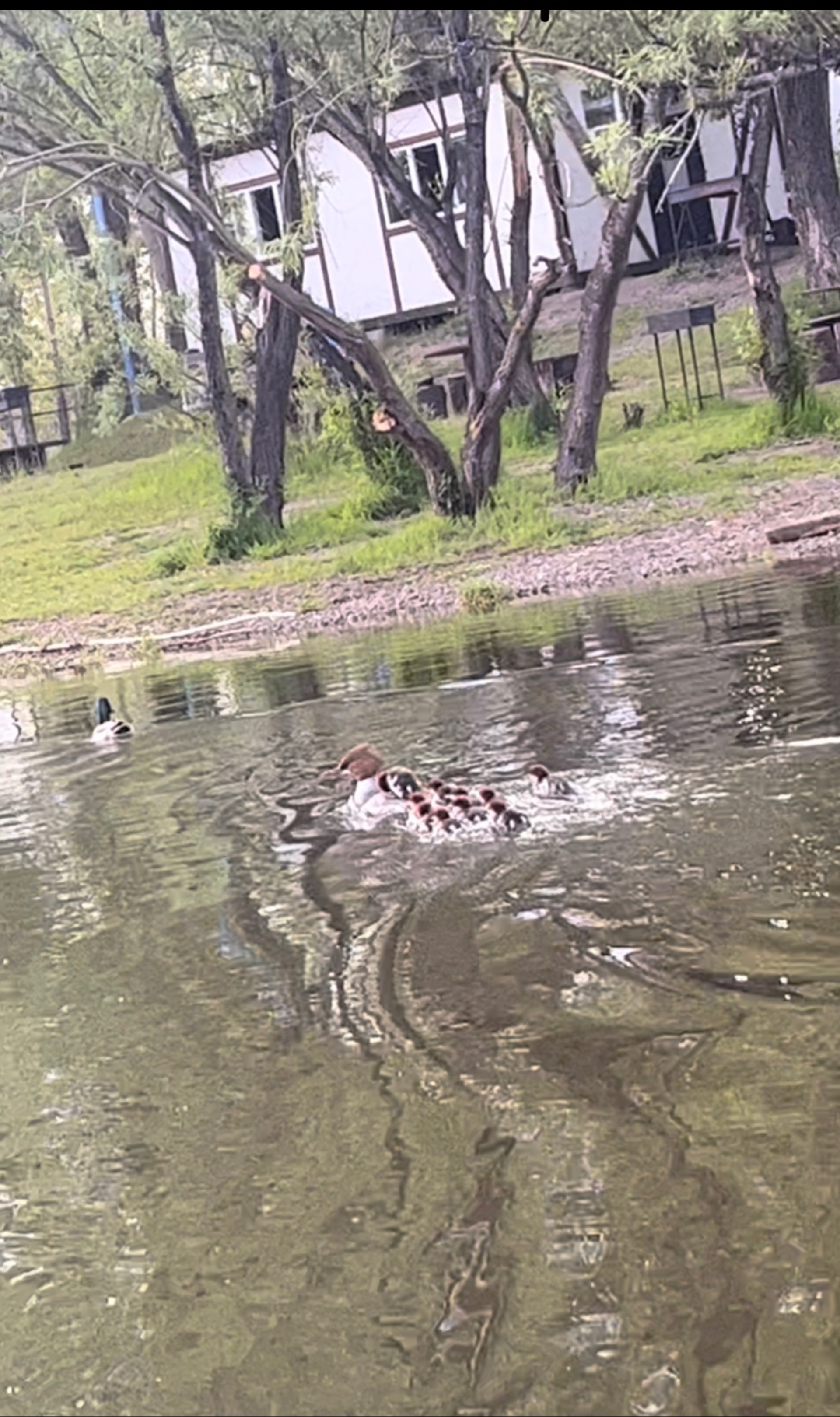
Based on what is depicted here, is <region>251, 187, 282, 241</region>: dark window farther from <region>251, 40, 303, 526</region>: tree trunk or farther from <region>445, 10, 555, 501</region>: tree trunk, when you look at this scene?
<region>445, 10, 555, 501</region>: tree trunk

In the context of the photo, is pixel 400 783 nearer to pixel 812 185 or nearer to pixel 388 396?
pixel 388 396

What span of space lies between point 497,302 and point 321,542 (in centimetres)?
611

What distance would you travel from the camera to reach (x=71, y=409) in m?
38.9

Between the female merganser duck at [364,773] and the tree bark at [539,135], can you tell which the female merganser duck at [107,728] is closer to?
the female merganser duck at [364,773]

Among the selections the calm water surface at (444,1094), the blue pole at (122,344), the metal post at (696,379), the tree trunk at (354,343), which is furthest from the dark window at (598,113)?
the calm water surface at (444,1094)

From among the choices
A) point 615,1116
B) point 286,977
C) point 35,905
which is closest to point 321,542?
point 35,905

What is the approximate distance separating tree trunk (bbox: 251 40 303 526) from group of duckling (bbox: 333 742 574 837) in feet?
48.9

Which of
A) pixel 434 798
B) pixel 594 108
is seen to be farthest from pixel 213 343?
pixel 434 798

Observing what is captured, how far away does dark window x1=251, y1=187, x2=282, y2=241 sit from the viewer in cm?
3634

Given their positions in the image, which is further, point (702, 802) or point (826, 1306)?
point (702, 802)

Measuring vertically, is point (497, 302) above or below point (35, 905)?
above

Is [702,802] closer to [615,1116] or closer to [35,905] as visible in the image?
[35,905]

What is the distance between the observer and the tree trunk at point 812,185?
29406 millimetres

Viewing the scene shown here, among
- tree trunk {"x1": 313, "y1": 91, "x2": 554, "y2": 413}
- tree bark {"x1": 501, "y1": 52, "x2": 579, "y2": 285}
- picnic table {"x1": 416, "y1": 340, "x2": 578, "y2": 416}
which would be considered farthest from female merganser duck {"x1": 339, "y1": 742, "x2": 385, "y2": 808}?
picnic table {"x1": 416, "y1": 340, "x2": 578, "y2": 416}
